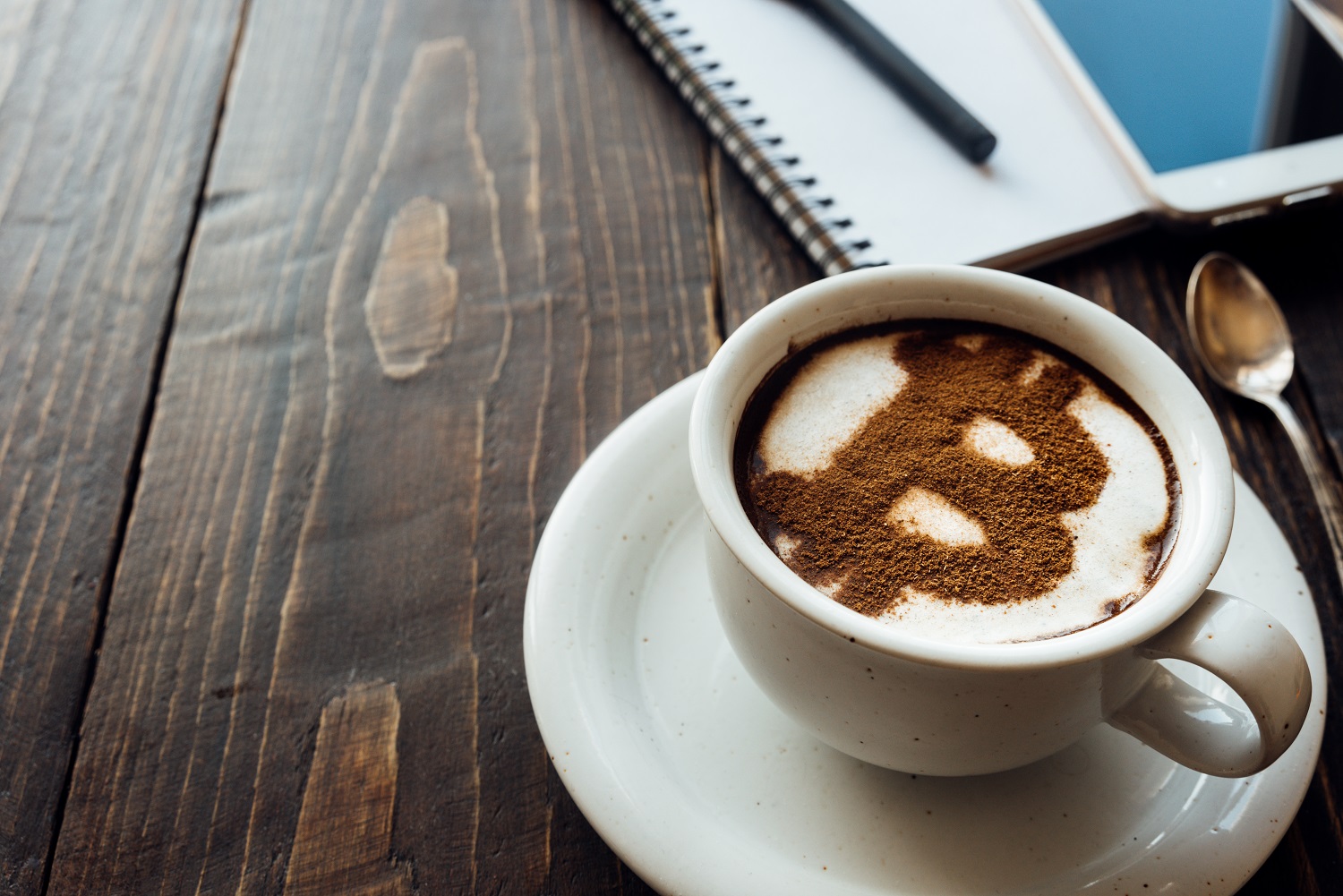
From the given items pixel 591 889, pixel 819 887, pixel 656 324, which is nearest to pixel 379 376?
pixel 656 324

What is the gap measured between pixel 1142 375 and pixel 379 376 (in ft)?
2.29

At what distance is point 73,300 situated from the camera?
1.05 metres

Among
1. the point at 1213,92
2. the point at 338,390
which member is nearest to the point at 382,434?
the point at 338,390

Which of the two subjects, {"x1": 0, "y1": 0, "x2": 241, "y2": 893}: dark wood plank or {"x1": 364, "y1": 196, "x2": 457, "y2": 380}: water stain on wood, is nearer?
{"x1": 0, "y1": 0, "x2": 241, "y2": 893}: dark wood plank

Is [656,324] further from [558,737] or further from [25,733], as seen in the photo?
[25,733]

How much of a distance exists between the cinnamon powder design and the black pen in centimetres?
46

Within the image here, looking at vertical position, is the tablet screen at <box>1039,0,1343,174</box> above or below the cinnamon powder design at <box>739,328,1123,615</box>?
below

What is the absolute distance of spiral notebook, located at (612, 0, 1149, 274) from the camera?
1039mm

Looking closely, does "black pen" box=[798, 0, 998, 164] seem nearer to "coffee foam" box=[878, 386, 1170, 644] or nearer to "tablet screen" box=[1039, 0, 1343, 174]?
"tablet screen" box=[1039, 0, 1343, 174]

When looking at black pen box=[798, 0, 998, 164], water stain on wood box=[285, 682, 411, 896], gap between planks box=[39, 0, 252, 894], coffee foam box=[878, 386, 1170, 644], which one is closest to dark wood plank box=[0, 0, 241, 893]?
gap between planks box=[39, 0, 252, 894]

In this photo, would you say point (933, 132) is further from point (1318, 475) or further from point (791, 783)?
point (791, 783)

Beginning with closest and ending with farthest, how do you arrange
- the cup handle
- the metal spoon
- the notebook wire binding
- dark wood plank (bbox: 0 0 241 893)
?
the cup handle < dark wood plank (bbox: 0 0 241 893) < the metal spoon < the notebook wire binding

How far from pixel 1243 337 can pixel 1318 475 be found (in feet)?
0.55

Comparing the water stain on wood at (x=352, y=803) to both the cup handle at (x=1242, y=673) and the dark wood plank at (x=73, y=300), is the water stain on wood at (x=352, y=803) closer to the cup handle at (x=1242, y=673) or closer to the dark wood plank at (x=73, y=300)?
the dark wood plank at (x=73, y=300)
